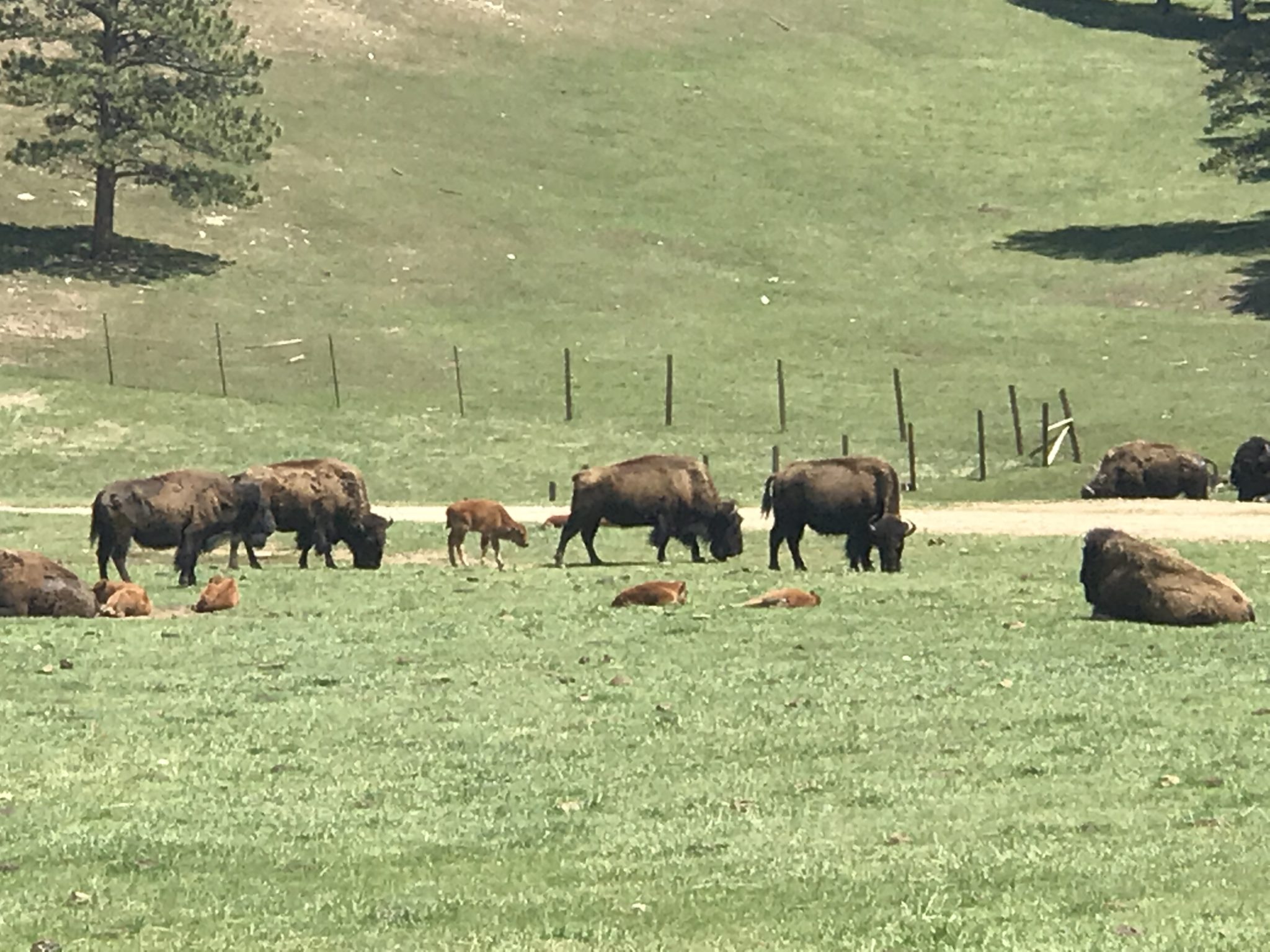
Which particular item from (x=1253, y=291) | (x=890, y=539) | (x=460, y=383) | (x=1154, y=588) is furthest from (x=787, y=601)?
(x=1253, y=291)

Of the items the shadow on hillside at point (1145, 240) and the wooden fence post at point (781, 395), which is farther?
the shadow on hillside at point (1145, 240)

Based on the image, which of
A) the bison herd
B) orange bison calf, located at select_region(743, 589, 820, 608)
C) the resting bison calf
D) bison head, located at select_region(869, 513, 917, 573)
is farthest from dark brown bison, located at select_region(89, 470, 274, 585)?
the resting bison calf

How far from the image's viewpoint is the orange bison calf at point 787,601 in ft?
71.7

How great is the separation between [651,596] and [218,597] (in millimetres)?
4359

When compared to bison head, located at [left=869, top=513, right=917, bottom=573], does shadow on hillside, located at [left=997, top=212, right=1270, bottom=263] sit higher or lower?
higher

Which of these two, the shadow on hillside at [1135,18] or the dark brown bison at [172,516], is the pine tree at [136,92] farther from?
the shadow on hillside at [1135,18]

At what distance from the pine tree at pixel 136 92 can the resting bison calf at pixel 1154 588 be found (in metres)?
46.2

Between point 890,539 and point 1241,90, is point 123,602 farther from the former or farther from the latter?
point 1241,90

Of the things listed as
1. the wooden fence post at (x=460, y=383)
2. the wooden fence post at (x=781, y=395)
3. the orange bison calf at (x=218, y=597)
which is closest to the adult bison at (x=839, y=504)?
the orange bison calf at (x=218, y=597)

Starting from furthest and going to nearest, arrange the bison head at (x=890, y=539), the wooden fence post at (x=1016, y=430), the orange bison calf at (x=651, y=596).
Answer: the wooden fence post at (x=1016, y=430) < the bison head at (x=890, y=539) < the orange bison calf at (x=651, y=596)

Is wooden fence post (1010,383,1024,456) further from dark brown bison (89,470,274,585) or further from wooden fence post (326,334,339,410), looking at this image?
dark brown bison (89,470,274,585)

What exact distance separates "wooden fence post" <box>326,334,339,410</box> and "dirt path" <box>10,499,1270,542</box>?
52.8 feet

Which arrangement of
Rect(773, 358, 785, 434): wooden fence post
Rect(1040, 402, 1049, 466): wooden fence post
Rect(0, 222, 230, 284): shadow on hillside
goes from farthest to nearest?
1. Rect(0, 222, 230, 284): shadow on hillside
2. Rect(773, 358, 785, 434): wooden fence post
3. Rect(1040, 402, 1049, 466): wooden fence post

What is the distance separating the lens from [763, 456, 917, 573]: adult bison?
27.2 metres
